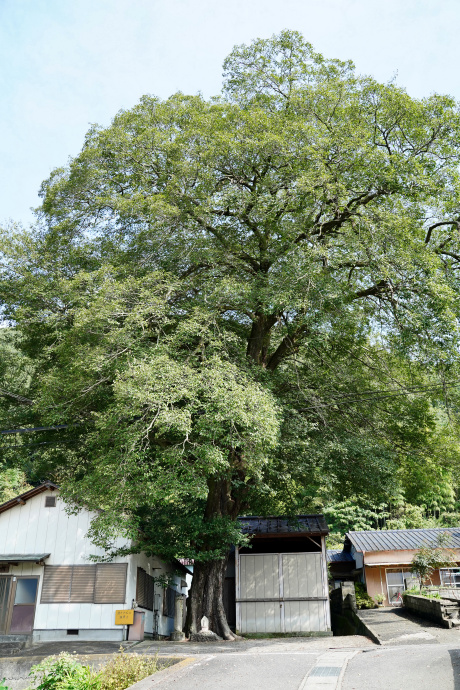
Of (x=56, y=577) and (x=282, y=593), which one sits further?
(x=282, y=593)

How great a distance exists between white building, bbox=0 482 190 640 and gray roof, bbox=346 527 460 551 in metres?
12.6

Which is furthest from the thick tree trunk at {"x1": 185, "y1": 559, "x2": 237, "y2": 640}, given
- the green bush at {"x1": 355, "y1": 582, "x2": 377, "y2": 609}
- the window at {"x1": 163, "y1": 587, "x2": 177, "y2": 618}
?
the green bush at {"x1": 355, "y1": 582, "x2": 377, "y2": 609}

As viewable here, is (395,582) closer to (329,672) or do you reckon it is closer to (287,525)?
(287,525)

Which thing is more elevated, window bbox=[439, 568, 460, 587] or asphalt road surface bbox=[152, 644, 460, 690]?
window bbox=[439, 568, 460, 587]

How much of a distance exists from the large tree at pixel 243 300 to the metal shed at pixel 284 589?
1726 mm

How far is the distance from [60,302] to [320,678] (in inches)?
410

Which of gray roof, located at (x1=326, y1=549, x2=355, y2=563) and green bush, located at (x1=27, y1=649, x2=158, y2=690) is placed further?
gray roof, located at (x1=326, y1=549, x2=355, y2=563)

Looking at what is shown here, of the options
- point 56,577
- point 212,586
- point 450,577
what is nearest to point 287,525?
point 212,586

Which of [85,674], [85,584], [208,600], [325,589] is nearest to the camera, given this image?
[85,674]

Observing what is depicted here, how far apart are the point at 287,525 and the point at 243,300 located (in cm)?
879

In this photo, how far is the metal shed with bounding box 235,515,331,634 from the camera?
16.2m

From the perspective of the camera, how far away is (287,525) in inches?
701

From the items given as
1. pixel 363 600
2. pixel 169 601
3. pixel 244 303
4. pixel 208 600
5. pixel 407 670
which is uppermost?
pixel 244 303

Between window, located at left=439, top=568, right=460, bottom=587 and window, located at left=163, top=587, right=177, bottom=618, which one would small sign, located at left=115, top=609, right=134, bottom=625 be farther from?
window, located at left=439, top=568, right=460, bottom=587
